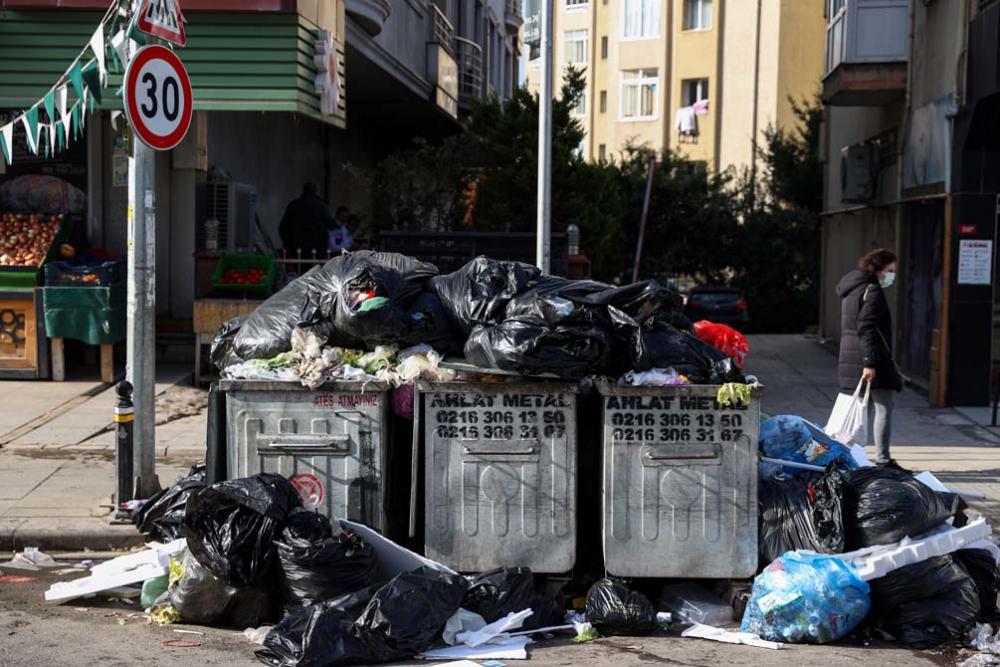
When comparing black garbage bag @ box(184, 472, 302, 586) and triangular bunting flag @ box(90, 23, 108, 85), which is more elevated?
triangular bunting flag @ box(90, 23, 108, 85)

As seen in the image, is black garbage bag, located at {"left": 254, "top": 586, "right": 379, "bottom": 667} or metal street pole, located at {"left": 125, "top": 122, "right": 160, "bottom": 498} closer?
black garbage bag, located at {"left": 254, "top": 586, "right": 379, "bottom": 667}

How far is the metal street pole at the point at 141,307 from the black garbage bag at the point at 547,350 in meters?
2.84

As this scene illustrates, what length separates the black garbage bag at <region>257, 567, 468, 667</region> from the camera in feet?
17.3

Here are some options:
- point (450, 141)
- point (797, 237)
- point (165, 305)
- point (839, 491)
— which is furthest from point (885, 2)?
point (797, 237)

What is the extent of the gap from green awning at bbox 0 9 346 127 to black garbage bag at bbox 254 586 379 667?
809 centimetres

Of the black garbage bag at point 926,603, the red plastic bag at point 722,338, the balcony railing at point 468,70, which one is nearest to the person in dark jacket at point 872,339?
the red plastic bag at point 722,338

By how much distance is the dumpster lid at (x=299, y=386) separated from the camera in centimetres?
630

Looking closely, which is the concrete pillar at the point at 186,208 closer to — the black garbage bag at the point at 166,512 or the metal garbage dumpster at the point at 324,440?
the black garbage bag at the point at 166,512

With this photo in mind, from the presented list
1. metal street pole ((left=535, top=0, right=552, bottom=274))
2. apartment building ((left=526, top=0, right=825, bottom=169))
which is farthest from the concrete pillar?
apartment building ((left=526, top=0, right=825, bottom=169))

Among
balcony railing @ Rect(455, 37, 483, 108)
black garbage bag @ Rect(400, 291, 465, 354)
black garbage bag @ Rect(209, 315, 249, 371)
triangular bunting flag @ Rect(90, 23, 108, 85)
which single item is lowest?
black garbage bag @ Rect(209, 315, 249, 371)

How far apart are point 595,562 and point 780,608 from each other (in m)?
1.10

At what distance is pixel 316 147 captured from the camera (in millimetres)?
22609

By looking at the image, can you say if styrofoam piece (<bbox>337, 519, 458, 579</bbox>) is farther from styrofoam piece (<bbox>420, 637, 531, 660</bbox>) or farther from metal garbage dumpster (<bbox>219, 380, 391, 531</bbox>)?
styrofoam piece (<bbox>420, 637, 531, 660</bbox>)

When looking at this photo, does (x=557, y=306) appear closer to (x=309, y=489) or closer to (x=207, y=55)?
(x=309, y=489)
